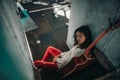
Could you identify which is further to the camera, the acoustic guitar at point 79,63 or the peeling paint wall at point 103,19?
the acoustic guitar at point 79,63

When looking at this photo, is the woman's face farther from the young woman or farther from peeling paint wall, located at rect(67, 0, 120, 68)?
peeling paint wall, located at rect(67, 0, 120, 68)

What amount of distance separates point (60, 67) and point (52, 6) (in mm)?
4032

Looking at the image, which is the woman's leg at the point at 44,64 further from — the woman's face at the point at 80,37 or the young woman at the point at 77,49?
the woman's face at the point at 80,37

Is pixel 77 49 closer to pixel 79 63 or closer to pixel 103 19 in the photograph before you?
pixel 79 63

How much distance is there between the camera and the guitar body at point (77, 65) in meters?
2.96

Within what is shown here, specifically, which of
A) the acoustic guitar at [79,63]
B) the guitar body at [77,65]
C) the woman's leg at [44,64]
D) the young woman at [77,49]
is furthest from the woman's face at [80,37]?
the woman's leg at [44,64]

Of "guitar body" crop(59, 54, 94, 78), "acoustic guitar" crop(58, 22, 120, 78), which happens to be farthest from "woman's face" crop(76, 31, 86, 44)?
"guitar body" crop(59, 54, 94, 78)

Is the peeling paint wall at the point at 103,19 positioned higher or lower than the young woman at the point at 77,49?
higher

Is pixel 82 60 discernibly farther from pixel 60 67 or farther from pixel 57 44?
pixel 57 44

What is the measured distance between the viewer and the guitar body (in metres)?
2.96

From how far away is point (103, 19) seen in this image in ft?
8.71

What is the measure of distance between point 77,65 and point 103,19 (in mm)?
1037

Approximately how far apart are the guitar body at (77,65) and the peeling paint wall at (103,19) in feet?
1.25

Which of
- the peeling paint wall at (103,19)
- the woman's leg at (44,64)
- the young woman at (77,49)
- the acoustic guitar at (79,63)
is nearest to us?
→ the peeling paint wall at (103,19)
